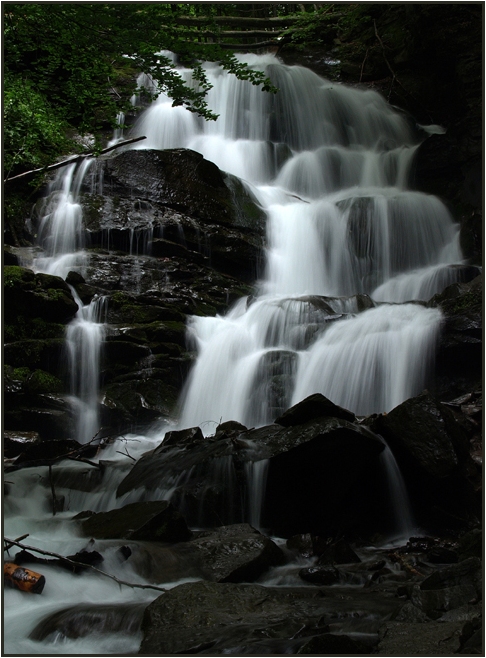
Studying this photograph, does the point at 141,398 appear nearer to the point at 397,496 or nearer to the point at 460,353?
the point at 397,496

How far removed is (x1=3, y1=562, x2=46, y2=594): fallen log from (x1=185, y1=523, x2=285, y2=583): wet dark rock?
117 centimetres

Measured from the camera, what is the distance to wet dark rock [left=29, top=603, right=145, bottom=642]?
3.26 meters

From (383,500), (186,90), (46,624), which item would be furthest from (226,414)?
(46,624)

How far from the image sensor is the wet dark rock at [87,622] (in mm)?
3256

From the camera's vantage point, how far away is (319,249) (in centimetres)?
1289

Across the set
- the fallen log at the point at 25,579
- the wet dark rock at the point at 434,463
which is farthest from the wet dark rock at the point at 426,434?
the fallen log at the point at 25,579

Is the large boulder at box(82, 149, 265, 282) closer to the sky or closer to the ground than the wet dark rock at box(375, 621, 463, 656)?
closer to the sky

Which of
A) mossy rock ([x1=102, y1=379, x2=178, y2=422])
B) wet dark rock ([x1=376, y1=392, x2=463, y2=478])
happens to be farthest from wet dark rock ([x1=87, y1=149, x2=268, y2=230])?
wet dark rock ([x1=376, y1=392, x2=463, y2=478])

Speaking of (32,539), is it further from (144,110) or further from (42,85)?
(144,110)

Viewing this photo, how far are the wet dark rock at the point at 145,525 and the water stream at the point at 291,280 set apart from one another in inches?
11.9

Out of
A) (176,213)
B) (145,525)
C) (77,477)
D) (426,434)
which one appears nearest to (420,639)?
(145,525)

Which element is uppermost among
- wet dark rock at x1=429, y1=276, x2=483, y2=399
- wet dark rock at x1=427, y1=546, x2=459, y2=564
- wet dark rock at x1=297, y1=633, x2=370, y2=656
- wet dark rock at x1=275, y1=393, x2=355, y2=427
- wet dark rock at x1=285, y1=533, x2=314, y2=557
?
wet dark rock at x1=429, y1=276, x2=483, y2=399

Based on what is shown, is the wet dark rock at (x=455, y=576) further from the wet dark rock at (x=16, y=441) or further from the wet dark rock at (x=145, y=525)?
the wet dark rock at (x=16, y=441)

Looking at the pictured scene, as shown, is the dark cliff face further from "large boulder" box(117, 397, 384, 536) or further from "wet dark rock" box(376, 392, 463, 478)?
"wet dark rock" box(376, 392, 463, 478)
